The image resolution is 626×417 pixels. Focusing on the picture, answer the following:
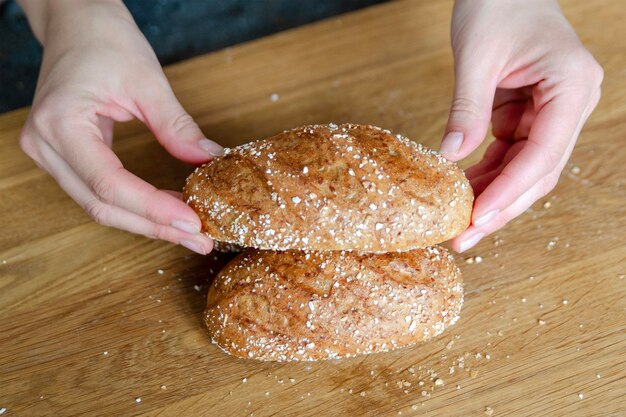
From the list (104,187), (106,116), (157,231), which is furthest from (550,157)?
(106,116)

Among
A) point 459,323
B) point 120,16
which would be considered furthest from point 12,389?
point 459,323

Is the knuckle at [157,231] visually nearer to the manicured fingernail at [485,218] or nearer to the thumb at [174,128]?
the thumb at [174,128]

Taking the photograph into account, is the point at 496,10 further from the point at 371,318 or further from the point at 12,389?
the point at 12,389

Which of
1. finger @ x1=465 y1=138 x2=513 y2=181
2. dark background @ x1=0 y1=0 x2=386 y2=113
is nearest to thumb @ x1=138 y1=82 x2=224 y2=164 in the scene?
finger @ x1=465 y1=138 x2=513 y2=181

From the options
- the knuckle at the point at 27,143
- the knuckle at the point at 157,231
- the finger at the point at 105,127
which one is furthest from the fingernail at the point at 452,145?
the knuckle at the point at 27,143

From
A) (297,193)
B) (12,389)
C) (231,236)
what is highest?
(297,193)

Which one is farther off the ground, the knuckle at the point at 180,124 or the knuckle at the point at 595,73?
the knuckle at the point at 595,73

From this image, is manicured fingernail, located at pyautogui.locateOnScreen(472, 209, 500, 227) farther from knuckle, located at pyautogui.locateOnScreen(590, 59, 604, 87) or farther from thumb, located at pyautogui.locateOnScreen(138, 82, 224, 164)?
thumb, located at pyautogui.locateOnScreen(138, 82, 224, 164)
